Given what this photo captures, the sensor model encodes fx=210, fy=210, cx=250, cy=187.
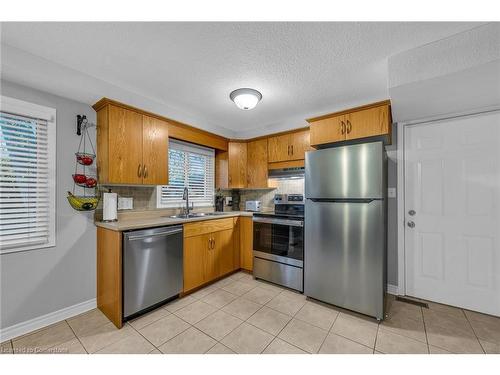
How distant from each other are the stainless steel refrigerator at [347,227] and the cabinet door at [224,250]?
1133 mm

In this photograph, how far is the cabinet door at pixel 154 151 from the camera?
8.05 feet

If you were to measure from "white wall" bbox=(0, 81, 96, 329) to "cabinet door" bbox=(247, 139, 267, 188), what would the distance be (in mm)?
2185

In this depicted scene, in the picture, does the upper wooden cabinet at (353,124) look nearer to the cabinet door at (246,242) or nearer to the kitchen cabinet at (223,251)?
the cabinet door at (246,242)

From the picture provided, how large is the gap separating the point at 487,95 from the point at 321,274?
225 cm

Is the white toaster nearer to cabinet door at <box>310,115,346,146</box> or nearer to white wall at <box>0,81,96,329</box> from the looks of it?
cabinet door at <box>310,115,346,146</box>

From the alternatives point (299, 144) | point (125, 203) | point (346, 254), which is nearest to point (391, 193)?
point (346, 254)

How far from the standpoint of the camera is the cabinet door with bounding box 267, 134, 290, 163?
3.21 m

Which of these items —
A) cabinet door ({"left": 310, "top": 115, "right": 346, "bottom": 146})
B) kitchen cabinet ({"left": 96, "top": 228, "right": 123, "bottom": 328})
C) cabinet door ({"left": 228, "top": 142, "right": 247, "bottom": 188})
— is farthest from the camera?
cabinet door ({"left": 228, "top": 142, "right": 247, "bottom": 188})

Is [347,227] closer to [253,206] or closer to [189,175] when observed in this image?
[253,206]

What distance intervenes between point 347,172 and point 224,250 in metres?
1.91

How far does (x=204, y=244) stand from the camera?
2.71 meters

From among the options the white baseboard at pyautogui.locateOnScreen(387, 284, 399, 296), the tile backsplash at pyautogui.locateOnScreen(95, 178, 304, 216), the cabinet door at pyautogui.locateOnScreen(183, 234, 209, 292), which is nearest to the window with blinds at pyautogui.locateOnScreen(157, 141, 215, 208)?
the tile backsplash at pyautogui.locateOnScreen(95, 178, 304, 216)

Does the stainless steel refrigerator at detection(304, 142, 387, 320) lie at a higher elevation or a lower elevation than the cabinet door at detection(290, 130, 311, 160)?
lower

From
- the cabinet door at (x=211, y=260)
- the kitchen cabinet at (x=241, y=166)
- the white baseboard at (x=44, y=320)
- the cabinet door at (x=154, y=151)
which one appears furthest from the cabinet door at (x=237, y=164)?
the white baseboard at (x=44, y=320)
